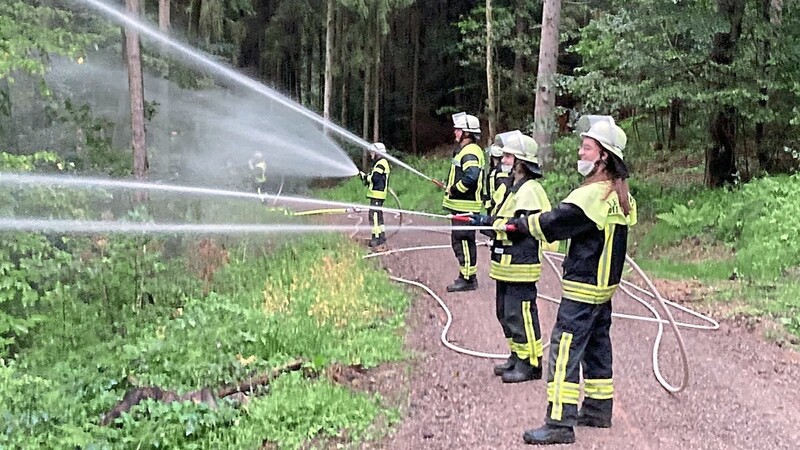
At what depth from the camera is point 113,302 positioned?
28.8 feet

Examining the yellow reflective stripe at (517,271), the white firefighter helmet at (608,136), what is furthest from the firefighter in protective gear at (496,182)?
the white firefighter helmet at (608,136)

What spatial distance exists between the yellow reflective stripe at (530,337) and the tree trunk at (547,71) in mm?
9232

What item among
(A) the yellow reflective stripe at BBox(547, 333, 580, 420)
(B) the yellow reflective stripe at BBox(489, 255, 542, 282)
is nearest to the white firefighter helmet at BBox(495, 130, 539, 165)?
(B) the yellow reflective stripe at BBox(489, 255, 542, 282)

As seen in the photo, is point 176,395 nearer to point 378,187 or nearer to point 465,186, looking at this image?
point 465,186

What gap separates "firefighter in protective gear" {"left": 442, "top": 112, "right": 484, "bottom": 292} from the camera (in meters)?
8.78

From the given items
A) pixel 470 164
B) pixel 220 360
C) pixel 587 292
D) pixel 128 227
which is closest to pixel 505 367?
pixel 587 292

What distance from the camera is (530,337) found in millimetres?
6008

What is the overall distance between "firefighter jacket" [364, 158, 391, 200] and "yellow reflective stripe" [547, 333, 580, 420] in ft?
25.3

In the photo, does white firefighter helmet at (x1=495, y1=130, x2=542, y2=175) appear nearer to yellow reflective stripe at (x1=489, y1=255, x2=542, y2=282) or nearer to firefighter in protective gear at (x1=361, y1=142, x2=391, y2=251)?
yellow reflective stripe at (x1=489, y1=255, x2=542, y2=282)

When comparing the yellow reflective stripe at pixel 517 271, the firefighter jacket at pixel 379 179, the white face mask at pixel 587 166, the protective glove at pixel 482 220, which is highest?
the white face mask at pixel 587 166

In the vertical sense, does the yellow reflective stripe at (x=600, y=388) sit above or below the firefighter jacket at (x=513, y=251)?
below

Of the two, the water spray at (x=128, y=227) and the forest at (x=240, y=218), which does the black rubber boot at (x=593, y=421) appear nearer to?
the forest at (x=240, y=218)

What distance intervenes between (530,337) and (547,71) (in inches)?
401

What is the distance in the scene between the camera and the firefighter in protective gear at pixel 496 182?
682 cm
